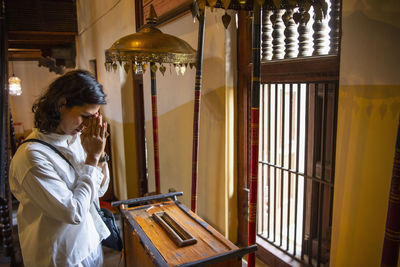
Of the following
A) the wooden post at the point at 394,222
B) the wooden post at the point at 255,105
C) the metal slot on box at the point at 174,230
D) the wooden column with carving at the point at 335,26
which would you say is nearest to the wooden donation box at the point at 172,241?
the metal slot on box at the point at 174,230

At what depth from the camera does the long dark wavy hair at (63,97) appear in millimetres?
1550

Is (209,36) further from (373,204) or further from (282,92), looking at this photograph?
(373,204)

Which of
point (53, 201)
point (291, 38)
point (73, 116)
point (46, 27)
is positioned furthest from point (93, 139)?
point (46, 27)

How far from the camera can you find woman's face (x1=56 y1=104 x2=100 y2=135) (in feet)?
5.18

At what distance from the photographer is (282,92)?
205 centimetres

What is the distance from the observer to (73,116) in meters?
1.59

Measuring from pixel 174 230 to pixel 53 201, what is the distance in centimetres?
69

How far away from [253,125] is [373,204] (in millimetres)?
666

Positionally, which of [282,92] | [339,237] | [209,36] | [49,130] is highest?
[209,36]

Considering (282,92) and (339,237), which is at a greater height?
(282,92)

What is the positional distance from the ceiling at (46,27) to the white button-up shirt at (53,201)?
5955mm

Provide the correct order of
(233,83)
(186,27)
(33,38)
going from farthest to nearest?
(33,38) → (186,27) → (233,83)

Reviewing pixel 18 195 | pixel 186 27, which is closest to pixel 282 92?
pixel 186 27

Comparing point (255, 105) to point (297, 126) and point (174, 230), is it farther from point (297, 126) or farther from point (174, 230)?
point (174, 230)
